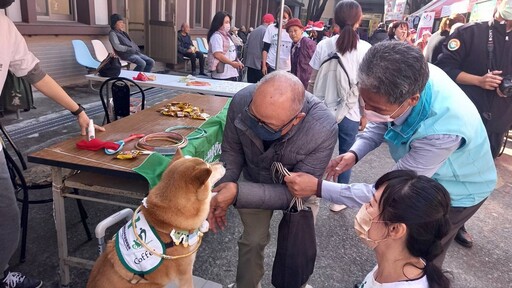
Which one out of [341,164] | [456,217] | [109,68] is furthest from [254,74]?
[456,217]

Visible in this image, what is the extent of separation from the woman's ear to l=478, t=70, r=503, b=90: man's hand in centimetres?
216

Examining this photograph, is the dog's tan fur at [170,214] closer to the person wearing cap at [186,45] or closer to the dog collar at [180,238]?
the dog collar at [180,238]

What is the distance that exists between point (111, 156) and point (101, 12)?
751cm

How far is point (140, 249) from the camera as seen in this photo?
5.19ft

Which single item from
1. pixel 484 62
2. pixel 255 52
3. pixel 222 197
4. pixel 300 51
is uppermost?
pixel 484 62

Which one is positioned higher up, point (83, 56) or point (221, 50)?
point (221, 50)

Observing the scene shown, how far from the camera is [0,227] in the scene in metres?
1.83

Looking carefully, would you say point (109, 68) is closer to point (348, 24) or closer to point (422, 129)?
point (348, 24)

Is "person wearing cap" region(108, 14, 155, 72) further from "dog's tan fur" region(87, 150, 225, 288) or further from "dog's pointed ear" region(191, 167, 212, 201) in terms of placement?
"dog's pointed ear" region(191, 167, 212, 201)

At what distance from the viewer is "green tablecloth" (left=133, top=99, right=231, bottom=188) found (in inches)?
78.4

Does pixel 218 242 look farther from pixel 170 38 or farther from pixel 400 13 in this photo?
pixel 400 13

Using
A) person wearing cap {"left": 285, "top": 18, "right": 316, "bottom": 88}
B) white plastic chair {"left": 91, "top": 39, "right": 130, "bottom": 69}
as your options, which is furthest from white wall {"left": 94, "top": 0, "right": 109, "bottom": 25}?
person wearing cap {"left": 285, "top": 18, "right": 316, "bottom": 88}

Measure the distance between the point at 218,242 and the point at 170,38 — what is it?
348 inches

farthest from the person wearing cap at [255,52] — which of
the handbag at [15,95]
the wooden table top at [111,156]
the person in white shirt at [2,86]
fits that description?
the person in white shirt at [2,86]
